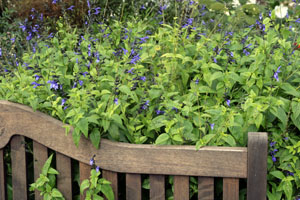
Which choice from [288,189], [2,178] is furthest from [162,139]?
[2,178]

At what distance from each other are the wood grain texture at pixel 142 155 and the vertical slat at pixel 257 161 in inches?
1.3

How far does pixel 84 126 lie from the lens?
2.15 meters

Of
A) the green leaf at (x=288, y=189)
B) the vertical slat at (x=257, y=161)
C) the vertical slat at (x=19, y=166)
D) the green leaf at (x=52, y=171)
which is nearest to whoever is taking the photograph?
the vertical slat at (x=257, y=161)

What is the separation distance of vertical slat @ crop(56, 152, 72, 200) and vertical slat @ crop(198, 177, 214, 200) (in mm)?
697

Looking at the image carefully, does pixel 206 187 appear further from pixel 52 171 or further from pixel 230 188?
pixel 52 171

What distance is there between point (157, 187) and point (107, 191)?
0.83 feet

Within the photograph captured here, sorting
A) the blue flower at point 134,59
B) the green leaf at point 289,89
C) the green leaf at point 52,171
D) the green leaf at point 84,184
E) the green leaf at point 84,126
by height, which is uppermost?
the blue flower at point 134,59

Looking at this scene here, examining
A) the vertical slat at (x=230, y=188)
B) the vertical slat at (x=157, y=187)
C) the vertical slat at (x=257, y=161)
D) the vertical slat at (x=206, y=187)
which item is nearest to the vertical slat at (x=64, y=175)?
the vertical slat at (x=157, y=187)

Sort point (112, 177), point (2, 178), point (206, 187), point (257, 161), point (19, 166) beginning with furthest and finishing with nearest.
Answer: point (2, 178), point (19, 166), point (112, 177), point (206, 187), point (257, 161)

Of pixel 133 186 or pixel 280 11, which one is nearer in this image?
pixel 133 186

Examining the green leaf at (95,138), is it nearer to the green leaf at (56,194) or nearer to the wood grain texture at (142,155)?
the wood grain texture at (142,155)

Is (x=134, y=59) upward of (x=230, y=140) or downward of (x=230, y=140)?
upward

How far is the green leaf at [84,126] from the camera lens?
7.04 ft

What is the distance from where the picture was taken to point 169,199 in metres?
2.29
